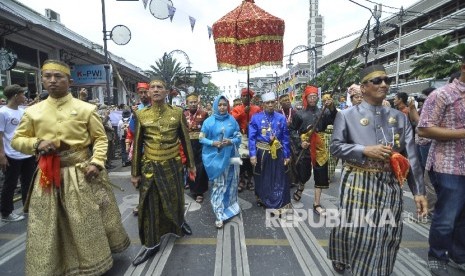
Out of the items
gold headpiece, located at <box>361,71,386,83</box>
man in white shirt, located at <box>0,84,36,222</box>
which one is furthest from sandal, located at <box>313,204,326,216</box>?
man in white shirt, located at <box>0,84,36,222</box>

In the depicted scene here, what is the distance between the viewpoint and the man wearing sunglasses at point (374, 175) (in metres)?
2.63

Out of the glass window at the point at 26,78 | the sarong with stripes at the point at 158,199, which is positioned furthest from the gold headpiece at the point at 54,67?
the glass window at the point at 26,78

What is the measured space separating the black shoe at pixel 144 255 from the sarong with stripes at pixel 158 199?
2.4 inches

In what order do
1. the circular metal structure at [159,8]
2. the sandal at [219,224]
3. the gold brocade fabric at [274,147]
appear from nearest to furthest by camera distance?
the sandal at [219,224] < the gold brocade fabric at [274,147] < the circular metal structure at [159,8]

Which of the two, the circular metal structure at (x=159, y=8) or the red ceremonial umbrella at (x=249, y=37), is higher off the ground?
the circular metal structure at (x=159, y=8)

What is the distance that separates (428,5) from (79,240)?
132 feet

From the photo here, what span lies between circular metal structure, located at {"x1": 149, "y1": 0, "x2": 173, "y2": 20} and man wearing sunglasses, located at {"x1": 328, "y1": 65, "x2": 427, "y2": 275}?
6.59 meters

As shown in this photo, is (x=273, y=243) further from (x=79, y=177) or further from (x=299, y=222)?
(x=79, y=177)

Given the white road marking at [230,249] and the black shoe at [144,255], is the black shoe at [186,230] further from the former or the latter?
the black shoe at [144,255]

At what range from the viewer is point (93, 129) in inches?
126

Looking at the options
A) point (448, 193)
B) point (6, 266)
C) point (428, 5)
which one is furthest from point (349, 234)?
point (428, 5)

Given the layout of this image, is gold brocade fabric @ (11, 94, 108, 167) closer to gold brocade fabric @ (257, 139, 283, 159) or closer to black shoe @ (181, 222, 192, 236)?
black shoe @ (181, 222, 192, 236)

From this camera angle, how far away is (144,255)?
3547mm

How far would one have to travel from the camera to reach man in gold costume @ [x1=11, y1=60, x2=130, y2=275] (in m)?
2.91
